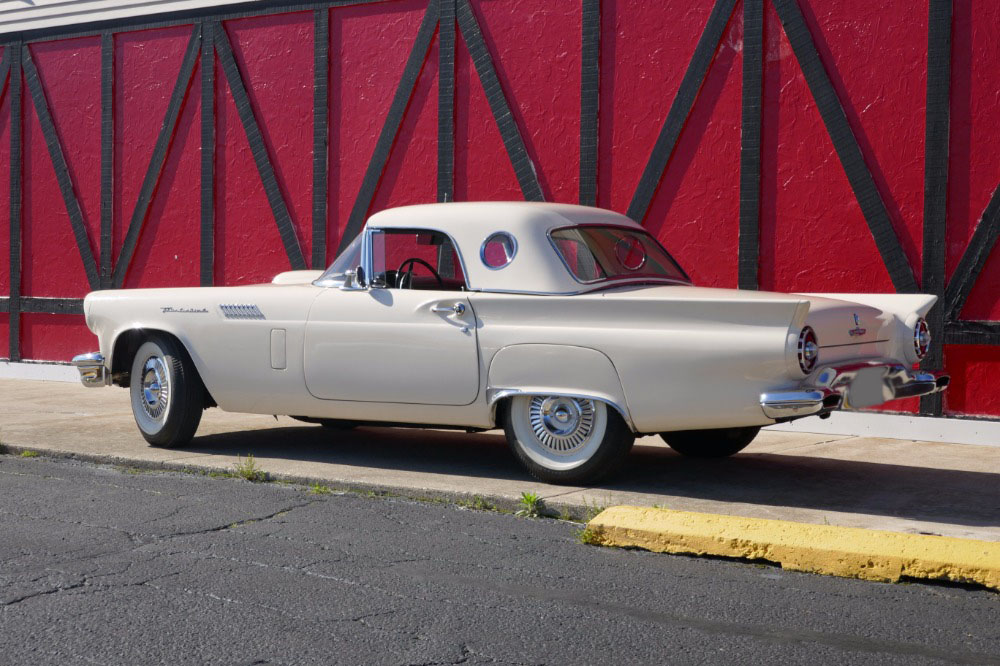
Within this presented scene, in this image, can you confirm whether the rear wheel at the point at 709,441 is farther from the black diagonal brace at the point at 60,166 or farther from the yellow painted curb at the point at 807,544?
the black diagonal brace at the point at 60,166

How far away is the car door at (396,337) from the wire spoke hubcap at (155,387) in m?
1.21

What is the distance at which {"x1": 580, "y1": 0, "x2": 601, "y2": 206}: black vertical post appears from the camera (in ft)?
34.6

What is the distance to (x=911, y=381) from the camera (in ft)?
20.4

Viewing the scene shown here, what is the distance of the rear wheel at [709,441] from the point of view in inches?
287

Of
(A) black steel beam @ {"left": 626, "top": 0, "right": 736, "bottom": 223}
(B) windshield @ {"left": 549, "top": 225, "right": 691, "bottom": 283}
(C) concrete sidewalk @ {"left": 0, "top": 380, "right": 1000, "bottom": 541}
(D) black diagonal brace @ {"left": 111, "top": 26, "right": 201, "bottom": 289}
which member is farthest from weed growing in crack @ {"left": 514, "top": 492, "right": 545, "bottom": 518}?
(D) black diagonal brace @ {"left": 111, "top": 26, "right": 201, "bottom": 289}

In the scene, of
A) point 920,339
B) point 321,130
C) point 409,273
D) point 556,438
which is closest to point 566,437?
point 556,438

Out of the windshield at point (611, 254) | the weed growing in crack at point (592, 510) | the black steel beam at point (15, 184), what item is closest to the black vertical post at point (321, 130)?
the black steel beam at point (15, 184)

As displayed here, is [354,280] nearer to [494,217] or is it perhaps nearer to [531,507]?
[494,217]

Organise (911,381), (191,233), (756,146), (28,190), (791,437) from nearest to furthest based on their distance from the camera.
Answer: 1. (911,381)
2. (791,437)
3. (756,146)
4. (191,233)
5. (28,190)

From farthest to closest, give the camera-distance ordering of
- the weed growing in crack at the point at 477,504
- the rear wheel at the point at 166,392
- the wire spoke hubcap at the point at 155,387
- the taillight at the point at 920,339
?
the wire spoke hubcap at the point at 155,387, the rear wheel at the point at 166,392, the taillight at the point at 920,339, the weed growing in crack at the point at 477,504

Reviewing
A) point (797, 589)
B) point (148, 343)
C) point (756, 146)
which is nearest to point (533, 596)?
point (797, 589)

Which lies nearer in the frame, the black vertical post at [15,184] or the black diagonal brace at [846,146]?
the black diagonal brace at [846,146]

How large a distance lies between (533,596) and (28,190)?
1184cm

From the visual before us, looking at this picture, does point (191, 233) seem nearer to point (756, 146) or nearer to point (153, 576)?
point (756, 146)
